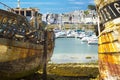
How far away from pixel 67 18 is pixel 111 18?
598 feet

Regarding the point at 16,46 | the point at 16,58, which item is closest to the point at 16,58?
the point at 16,58

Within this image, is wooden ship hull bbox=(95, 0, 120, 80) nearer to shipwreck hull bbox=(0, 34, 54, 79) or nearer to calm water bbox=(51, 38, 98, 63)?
shipwreck hull bbox=(0, 34, 54, 79)

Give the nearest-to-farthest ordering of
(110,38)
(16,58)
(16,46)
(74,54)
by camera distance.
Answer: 1. (110,38)
2. (16,46)
3. (16,58)
4. (74,54)

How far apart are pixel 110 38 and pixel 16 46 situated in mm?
6059

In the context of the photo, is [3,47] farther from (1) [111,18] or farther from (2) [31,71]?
(1) [111,18]

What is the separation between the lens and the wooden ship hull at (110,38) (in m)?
11.2

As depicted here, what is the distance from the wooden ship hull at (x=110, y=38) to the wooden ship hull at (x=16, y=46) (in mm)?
4594

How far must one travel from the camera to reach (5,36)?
15.7 m

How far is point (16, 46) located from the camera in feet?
53.6

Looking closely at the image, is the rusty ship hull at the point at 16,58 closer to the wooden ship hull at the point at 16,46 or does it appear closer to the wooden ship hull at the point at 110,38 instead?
the wooden ship hull at the point at 16,46

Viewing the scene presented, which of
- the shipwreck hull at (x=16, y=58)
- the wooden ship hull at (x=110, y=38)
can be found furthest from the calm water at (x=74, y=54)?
the wooden ship hull at (x=110, y=38)

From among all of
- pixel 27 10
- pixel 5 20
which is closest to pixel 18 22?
pixel 5 20

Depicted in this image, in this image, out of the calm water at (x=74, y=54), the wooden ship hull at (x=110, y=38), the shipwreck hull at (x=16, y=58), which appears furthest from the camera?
the calm water at (x=74, y=54)

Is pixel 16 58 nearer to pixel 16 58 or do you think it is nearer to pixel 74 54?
pixel 16 58
